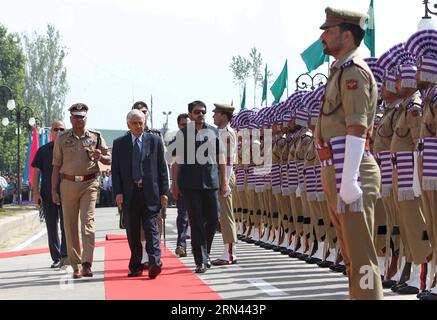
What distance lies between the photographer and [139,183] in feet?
39.7

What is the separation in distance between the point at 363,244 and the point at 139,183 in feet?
17.9

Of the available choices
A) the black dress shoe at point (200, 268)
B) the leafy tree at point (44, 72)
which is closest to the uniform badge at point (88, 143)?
the black dress shoe at point (200, 268)

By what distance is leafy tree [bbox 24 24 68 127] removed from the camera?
112438mm

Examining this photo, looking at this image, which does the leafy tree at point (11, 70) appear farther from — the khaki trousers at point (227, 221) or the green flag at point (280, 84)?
the khaki trousers at point (227, 221)

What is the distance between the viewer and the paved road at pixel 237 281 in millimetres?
10008

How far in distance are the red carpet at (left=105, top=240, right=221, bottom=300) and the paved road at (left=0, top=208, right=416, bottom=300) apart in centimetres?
13

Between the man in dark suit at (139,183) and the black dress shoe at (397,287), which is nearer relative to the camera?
the black dress shoe at (397,287)

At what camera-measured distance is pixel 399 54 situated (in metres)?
9.98

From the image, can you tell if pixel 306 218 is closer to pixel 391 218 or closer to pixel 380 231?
pixel 380 231

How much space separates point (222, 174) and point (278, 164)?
3.02 metres

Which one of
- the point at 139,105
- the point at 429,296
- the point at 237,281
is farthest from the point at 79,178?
the point at 429,296

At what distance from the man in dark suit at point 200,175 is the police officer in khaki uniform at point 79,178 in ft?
3.24
